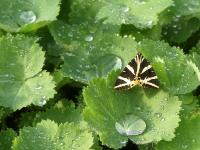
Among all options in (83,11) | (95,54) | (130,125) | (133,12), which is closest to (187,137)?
(130,125)

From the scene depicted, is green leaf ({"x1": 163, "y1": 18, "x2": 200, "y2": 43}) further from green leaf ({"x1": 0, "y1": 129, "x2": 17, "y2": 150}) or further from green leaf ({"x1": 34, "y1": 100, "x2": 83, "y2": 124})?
green leaf ({"x1": 0, "y1": 129, "x2": 17, "y2": 150})

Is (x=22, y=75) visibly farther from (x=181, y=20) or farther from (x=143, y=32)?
(x=181, y=20)

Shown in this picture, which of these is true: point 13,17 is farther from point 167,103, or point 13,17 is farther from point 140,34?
point 167,103

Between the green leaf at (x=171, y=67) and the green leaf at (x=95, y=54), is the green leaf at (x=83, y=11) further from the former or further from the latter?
the green leaf at (x=171, y=67)

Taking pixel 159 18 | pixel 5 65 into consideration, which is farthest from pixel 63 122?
pixel 159 18

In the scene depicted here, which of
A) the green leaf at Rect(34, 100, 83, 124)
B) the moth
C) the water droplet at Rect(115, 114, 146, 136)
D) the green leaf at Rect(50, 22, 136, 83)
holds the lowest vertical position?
the green leaf at Rect(34, 100, 83, 124)

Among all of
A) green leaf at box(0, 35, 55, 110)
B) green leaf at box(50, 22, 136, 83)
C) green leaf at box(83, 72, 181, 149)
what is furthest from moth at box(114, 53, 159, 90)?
green leaf at box(0, 35, 55, 110)
